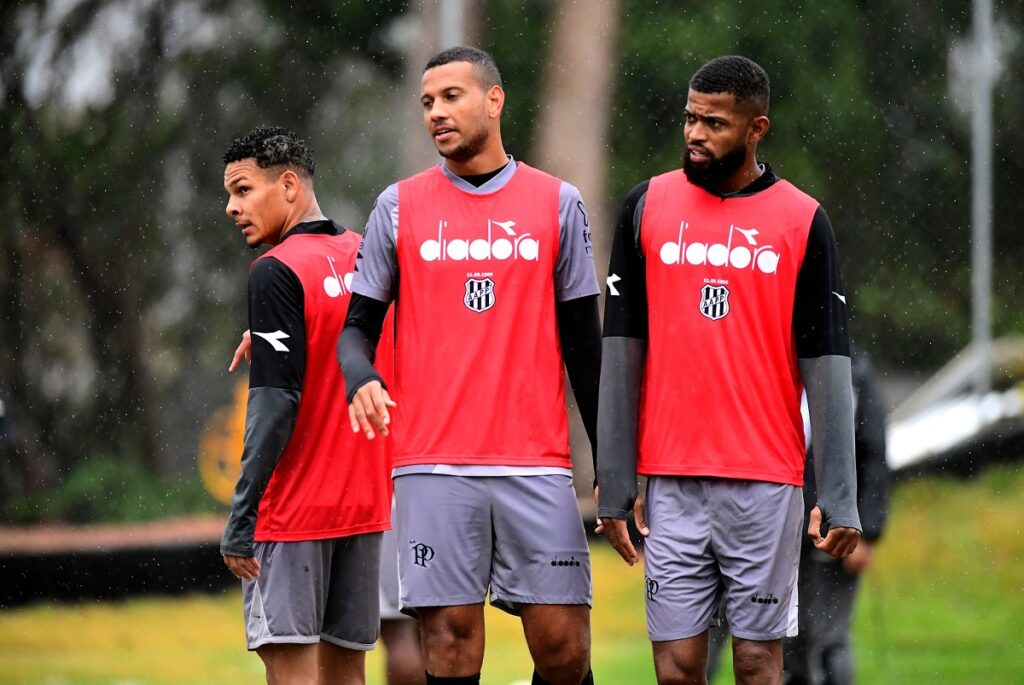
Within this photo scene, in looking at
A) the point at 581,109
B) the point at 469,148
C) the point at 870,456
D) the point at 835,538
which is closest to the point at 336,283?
the point at 469,148

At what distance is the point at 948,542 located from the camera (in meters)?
13.3

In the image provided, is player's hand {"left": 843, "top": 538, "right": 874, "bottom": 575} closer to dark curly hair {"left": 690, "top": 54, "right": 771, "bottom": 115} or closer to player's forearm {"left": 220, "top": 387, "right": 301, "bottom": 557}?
dark curly hair {"left": 690, "top": 54, "right": 771, "bottom": 115}

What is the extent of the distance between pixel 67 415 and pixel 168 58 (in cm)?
301

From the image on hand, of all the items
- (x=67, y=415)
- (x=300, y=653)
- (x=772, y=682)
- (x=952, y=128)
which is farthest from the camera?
(x=952, y=128)

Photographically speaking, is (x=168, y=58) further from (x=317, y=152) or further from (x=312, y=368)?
(x=312, y=368)

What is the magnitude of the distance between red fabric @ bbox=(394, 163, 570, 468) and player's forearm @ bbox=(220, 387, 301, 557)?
0.33 m

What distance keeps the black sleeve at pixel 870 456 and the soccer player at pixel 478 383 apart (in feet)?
5.78

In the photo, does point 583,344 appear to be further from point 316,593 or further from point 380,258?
point 316,593

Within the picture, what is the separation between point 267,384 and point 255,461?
212 mm

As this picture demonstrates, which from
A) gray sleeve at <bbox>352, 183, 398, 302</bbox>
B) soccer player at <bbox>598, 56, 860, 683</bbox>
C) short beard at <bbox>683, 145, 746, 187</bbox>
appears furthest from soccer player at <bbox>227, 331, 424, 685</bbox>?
short beard at <bbox>683, 145, 746, 187</bbox>

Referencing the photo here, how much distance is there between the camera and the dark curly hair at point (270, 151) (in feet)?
15.9

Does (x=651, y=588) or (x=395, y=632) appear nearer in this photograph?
(x=651, y=588)

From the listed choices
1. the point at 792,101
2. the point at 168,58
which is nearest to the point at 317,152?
the point at 168,58

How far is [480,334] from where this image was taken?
4484 millimetres
